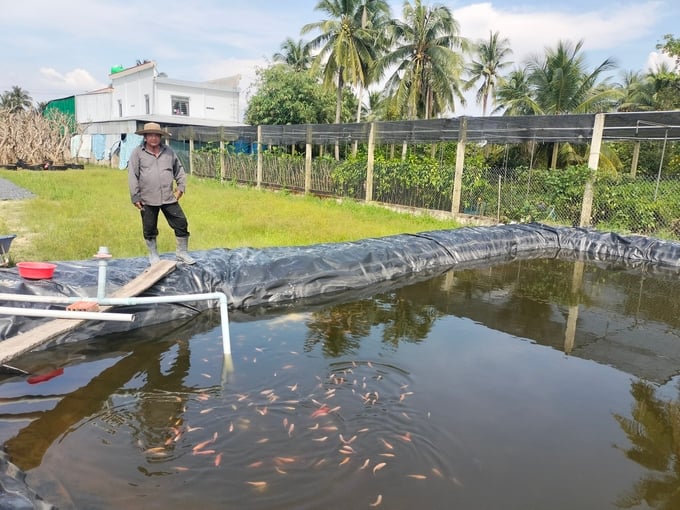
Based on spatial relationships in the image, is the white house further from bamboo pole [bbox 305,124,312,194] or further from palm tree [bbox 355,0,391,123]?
bamboo pole [bbox 305,124,312,194]

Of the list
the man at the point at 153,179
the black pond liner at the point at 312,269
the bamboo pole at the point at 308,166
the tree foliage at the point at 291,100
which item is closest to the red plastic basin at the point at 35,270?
the black pond liner at the point at 312,269

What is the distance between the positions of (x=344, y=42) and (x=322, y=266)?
19.8m

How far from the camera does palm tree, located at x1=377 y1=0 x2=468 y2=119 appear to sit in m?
21.1

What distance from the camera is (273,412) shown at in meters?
3.32

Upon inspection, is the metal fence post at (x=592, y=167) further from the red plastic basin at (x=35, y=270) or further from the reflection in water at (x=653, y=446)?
the red plastic basin at (x=35, y=270)

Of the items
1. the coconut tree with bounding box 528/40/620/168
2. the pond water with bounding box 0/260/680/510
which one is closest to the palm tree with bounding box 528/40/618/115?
the coconut tree with bounding box 528/40/620/168

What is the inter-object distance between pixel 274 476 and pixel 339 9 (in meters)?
24.7

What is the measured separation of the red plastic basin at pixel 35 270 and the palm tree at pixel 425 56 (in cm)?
1966

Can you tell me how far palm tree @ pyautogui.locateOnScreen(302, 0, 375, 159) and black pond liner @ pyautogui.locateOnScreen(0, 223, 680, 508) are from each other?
15.9m

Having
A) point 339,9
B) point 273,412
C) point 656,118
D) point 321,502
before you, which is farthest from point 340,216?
point 339,9

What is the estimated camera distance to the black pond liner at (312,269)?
15.0 ft

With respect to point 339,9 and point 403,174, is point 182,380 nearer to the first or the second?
point 403,174

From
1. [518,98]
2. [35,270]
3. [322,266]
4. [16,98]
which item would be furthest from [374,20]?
[16,98]

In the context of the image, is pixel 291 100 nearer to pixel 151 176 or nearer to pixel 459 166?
pixel 459 166
